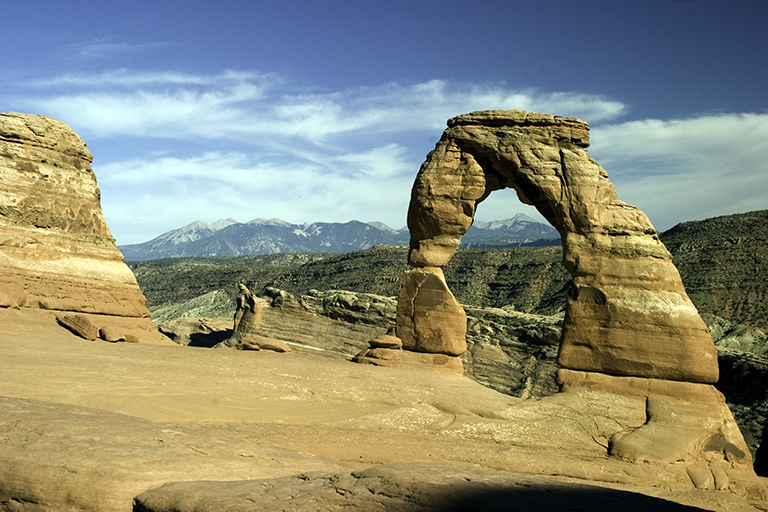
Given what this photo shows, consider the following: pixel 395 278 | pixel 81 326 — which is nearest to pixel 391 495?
pixel 81 326

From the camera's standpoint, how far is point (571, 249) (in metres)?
16.9

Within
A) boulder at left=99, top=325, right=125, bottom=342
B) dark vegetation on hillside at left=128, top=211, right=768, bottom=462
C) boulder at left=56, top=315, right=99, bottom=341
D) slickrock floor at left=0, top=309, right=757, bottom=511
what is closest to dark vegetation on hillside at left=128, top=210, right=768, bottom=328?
dark vegetation on hillside at left=128, top=211, right=768, bottom=462

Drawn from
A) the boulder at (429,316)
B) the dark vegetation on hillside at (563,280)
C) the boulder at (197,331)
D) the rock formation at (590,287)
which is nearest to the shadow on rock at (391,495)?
the rock formation at (590,287)

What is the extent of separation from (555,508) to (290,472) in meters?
3.63

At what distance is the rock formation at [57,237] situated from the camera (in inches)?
758

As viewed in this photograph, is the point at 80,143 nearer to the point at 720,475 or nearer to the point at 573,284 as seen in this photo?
the point at 573,284

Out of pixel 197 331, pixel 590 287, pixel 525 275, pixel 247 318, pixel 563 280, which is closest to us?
pixel 590 287

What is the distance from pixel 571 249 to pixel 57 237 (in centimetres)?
1494

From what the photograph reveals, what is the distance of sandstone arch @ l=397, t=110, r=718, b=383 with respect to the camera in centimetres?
1543

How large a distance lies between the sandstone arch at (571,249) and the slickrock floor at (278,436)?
1456 mm

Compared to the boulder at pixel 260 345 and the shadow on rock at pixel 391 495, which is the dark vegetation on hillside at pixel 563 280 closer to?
the boulder at pixel 260 345

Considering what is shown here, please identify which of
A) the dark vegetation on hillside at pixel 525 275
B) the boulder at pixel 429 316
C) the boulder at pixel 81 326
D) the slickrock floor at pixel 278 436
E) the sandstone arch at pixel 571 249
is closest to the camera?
the slickrock floor at pixel 278 436

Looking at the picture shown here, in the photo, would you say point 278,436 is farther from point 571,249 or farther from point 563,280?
point 563,280

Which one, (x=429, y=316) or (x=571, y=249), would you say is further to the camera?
(x=429, y=316)
